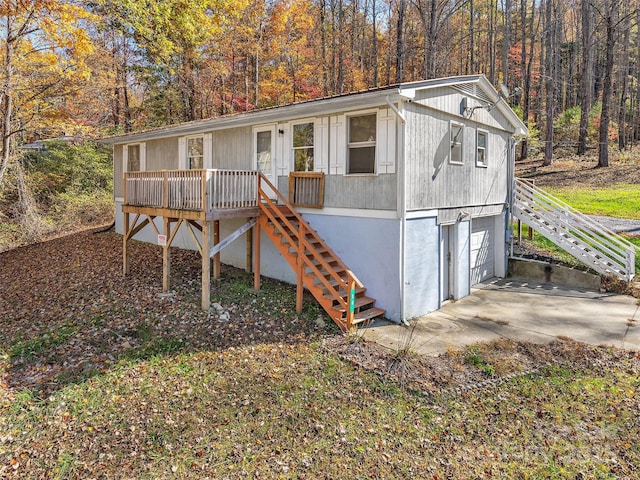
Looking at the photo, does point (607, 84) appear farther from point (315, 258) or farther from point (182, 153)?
point (182, 153)

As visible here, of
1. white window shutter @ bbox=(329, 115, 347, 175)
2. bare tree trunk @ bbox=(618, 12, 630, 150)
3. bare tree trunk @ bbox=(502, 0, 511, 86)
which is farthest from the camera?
bare tree trunk @ bbox=(502, 0, 511, 86)

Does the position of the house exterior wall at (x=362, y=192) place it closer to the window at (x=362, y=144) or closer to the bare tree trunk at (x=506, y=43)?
the window at (x=362, y=144)

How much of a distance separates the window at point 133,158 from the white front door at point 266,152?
6.68m

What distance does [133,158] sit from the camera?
1524 cm

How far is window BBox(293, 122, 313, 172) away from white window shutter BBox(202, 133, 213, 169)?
3500 mm

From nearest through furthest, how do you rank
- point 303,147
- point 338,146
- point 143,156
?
point 338,146, point 303,147, point 143,156

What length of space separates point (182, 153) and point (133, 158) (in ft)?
11.7

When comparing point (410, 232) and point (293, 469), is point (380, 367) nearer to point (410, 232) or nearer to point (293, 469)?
point (293, 469)

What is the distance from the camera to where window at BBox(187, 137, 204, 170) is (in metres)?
12.4

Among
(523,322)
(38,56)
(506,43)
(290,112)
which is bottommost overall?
(523,322)

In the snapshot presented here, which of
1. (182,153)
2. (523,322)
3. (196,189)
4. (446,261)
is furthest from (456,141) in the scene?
(182,153)

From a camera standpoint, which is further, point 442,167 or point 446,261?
point 446,261

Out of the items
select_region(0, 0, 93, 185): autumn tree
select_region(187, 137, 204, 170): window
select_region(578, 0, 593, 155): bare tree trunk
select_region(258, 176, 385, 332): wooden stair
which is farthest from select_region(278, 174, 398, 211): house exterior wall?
select_region(578, 0, 593, 155): bare tree trunk

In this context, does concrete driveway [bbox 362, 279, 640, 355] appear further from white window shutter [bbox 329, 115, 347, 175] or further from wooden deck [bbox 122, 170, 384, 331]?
white window shutter [bbox 329, 115, 347, 175]
